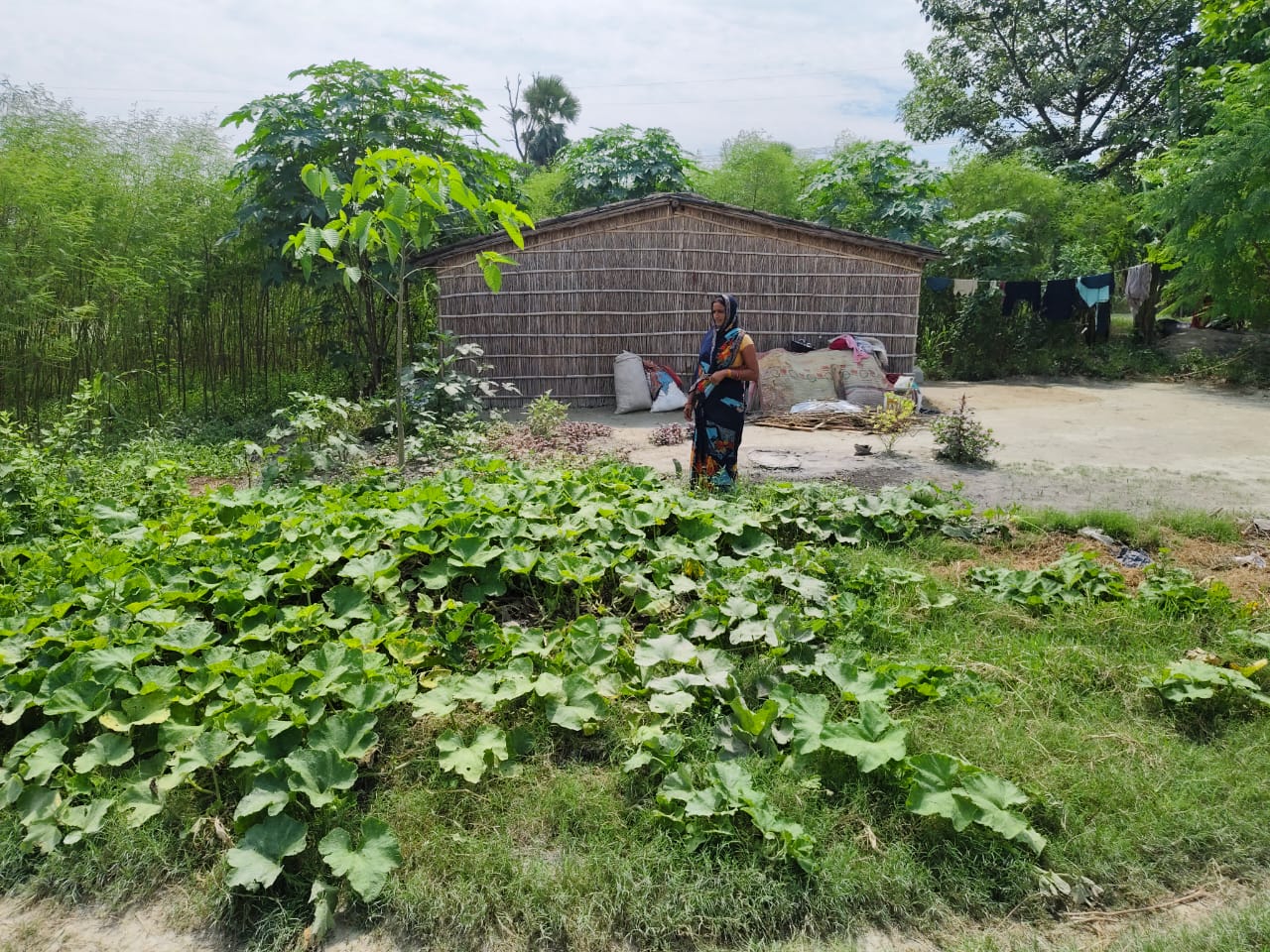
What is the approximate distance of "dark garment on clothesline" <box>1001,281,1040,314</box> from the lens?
46.2 ft

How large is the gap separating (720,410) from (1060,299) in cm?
1139

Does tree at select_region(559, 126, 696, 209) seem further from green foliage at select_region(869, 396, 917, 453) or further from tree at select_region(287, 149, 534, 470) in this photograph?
tree at select_region(287, 149, 534, 470)

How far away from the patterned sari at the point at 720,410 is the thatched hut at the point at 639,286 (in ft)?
16.4

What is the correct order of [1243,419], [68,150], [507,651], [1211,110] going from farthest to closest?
[1211,110], [1243,419], [68,150], [507,651]

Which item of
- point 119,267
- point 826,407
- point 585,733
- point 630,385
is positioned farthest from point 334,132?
point 585,733

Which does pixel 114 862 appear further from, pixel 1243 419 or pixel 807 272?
pixel 1243 419

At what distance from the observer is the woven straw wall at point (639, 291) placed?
391 inches

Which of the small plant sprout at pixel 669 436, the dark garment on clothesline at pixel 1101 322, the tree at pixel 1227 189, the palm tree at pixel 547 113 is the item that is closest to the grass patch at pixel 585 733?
the small plant sprout at pixel 669 436

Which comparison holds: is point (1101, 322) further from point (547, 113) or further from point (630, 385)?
point (547, 113)

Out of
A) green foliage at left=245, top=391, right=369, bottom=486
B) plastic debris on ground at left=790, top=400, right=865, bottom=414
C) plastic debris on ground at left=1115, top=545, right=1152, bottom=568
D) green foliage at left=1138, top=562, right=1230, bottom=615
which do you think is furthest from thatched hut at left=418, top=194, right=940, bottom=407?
green foliage at left=1138, top=562, right=1230, bottom=615

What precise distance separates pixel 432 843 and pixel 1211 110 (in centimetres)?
1859

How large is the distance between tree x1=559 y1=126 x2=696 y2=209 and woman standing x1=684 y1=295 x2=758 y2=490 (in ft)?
30.5

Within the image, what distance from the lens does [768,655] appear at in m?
3.06

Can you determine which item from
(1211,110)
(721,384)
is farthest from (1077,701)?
(1211,110)
